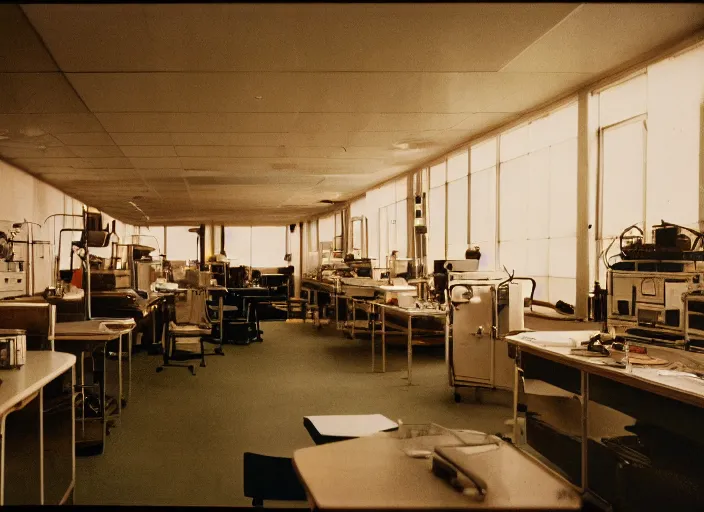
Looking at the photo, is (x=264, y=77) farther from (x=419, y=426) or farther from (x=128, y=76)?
(x=419, y=426)

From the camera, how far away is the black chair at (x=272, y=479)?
185cm

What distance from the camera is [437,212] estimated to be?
885 cm

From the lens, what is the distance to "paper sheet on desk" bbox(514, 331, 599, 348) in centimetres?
360

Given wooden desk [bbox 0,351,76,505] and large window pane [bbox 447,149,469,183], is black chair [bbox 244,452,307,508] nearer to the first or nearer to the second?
wooden desk [bbox 0,351,76,505]

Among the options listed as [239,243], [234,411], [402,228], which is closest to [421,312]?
[234,411]

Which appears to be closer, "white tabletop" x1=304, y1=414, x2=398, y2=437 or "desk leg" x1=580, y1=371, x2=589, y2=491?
"white tabletop" x1=304, y1=414, x2=398, y2=437

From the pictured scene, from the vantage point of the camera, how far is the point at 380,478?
4.50ft

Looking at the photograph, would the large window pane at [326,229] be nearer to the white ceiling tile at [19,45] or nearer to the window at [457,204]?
the window at [457,204]

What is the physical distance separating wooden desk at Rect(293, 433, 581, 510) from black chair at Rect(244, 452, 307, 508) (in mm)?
351

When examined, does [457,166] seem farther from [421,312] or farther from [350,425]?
[350,425]

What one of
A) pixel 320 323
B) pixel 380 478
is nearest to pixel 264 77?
pixel 380 478

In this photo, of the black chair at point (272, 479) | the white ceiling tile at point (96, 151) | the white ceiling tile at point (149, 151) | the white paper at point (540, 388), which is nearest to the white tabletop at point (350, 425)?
the black chair at point (272, 479)

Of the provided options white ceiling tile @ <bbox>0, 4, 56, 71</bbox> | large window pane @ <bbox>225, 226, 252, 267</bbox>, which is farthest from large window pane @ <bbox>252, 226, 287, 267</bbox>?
white ceiling tile @ <bbox>0, 4, 56, 71</bbox>

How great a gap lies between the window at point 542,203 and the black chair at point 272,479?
14.2 feet
